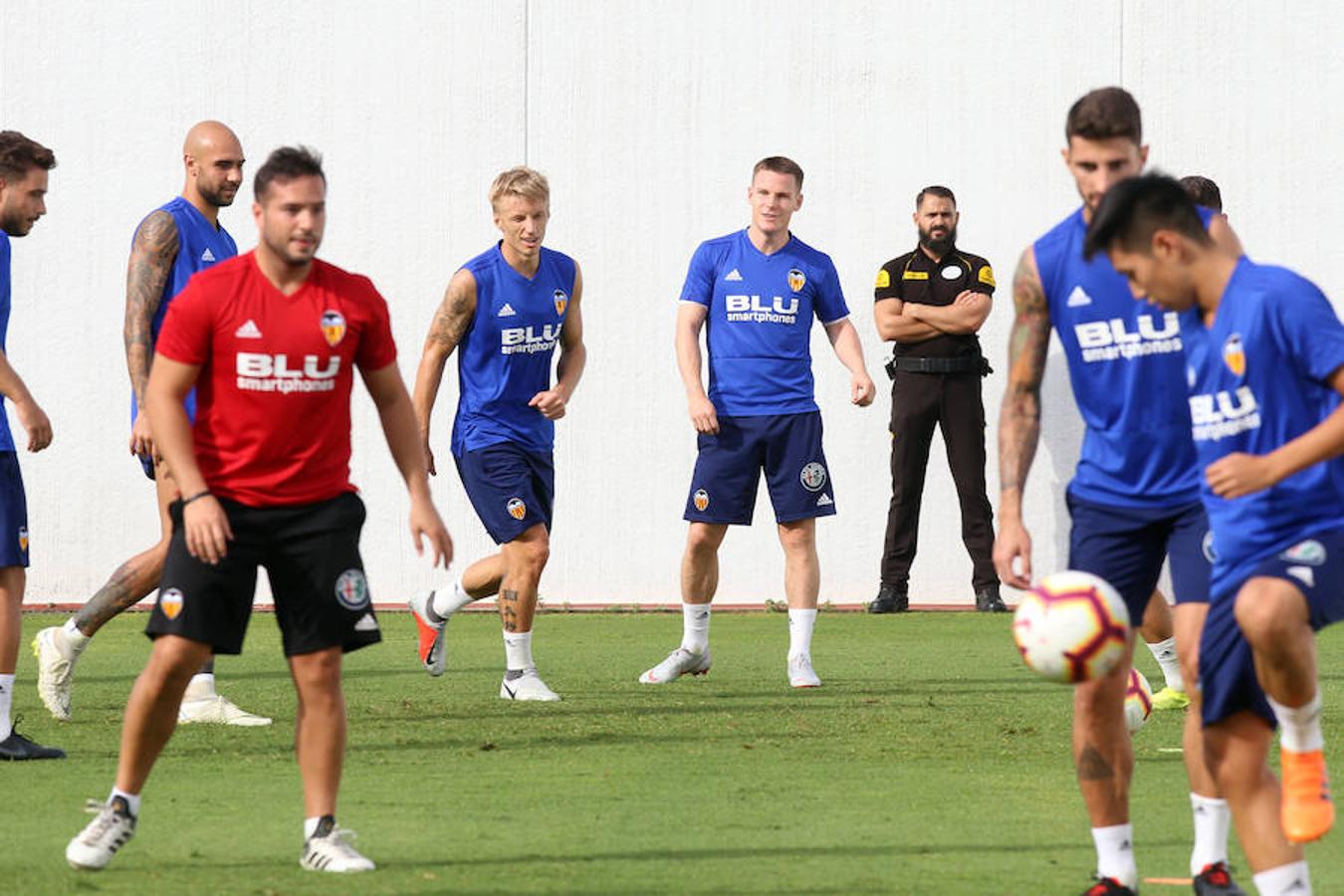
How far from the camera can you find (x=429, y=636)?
34.1ft

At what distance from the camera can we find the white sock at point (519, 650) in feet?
31.9

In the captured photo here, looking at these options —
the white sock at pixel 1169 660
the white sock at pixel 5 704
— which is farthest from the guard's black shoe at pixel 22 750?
the white sock at pixel 1169 660

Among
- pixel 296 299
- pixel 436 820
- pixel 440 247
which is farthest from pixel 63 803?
pixel 440 247

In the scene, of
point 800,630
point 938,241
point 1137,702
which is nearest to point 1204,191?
point 1137,702

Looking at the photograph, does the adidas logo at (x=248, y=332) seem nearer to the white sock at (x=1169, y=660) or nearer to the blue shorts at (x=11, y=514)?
the blue shorts at (x=11, y=514)

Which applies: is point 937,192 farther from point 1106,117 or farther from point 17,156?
point 1106,117

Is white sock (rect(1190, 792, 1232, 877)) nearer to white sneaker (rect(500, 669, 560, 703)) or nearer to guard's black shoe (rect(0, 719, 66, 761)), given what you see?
guard's black shoe (rect(0, 719, 66, 761))

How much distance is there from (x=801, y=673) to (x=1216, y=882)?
5024mm

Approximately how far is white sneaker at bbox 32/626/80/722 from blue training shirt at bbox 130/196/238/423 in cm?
100

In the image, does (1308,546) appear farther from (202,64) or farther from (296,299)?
(202,64)

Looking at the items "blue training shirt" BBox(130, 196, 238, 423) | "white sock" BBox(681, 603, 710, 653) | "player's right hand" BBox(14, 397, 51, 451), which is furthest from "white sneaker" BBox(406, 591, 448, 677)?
"player's right hand" BBox(14, 397, 51, 451)

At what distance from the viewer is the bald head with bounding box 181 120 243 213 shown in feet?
27.9

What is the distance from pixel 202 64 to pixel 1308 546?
12.0 metres

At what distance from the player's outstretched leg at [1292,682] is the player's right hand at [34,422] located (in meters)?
4.49
